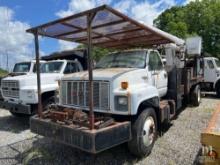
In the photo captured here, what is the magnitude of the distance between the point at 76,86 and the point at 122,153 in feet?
5.58

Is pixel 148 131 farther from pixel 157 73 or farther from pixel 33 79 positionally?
pixel 33 79

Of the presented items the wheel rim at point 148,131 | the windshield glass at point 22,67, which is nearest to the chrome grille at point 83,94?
the wheel rim at point 148,131

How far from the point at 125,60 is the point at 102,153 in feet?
7.41

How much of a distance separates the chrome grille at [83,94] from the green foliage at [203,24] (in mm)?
17434

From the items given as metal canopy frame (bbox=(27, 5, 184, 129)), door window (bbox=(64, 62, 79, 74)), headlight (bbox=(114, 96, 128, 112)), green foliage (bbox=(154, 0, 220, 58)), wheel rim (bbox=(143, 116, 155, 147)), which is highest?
green foliage (bbox=(154, 0, 220, 58))

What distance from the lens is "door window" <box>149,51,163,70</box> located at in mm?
6180

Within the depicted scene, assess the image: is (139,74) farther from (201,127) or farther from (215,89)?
(215,89)

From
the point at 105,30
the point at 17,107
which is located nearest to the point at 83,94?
the point at 105,30

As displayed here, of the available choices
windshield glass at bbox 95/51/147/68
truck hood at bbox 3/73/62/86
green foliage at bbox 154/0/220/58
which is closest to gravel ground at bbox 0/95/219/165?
truck hood at bbox 3/73/62/86

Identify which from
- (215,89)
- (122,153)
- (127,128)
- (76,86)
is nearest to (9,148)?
(76,86)

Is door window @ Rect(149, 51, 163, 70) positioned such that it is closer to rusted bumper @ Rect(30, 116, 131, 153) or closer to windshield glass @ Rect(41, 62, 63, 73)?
rusted bumper @ Rect(30, 116, 131, 153)

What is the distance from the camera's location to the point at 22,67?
33.2 feet

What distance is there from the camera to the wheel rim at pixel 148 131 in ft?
16.1

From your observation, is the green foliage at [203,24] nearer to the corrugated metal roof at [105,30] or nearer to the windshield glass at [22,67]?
the windshield glass at [22,67]
